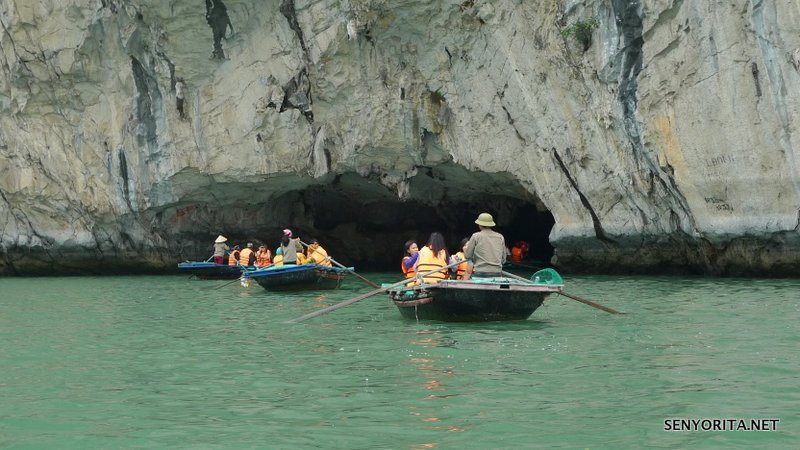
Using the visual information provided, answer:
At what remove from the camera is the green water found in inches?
250

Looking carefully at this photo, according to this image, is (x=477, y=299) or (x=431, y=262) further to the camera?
(x=431, y=262)

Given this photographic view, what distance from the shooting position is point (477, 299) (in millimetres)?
11609

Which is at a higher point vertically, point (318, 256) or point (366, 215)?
point (366, 215)

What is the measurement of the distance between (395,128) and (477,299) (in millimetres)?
11895

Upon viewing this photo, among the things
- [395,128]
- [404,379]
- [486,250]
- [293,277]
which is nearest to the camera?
[404,379]

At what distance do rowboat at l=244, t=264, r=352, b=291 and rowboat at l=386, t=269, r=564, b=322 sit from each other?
672 cm

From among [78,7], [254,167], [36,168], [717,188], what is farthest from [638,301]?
[36,168]

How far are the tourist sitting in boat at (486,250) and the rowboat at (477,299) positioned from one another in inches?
8.2

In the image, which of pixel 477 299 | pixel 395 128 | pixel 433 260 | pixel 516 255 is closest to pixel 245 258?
pixel 395 128

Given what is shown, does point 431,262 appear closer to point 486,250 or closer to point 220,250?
point 486,250

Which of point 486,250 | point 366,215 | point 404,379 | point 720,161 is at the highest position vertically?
point 720,161

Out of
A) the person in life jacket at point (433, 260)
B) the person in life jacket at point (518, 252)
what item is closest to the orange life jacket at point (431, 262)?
the person in life jacket at point (433, 260)

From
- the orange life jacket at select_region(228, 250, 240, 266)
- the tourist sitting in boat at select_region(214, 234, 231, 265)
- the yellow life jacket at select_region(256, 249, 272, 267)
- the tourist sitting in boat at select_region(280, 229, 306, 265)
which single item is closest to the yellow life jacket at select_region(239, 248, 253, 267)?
the yellow life jacket at select_region(256, 249, 272, 267)

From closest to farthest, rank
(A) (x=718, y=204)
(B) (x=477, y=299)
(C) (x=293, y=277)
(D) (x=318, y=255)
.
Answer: (B) (x=477, y=299), (A) (x=718, y=204), (C) (x=293, y=277), (D) (x=318, y=255)
